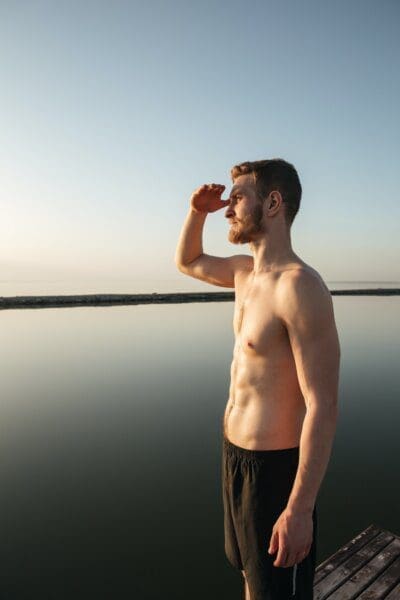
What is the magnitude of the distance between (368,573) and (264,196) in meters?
3.56

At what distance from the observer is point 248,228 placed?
6.73 feet

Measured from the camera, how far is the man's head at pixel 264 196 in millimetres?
1998

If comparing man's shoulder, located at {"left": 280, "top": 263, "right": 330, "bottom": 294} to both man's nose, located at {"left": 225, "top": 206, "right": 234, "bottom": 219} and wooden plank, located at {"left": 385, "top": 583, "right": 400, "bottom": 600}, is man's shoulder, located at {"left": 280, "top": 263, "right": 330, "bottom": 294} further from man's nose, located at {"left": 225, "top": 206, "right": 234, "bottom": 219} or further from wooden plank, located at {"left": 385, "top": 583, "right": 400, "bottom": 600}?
wooden plank, located at {"left": 385, "top": 583, "right": 400, "bottom": 600}

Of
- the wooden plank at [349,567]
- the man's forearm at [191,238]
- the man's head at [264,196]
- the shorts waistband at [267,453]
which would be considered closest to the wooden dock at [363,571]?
the wooden plank at [349,567]

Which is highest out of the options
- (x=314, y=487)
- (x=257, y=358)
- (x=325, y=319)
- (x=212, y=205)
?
(x=212, y=205)

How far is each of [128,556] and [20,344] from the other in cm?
1628

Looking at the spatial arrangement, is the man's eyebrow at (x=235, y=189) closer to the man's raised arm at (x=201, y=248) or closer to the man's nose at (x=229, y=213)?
the man's nose at (x=229, y=213)

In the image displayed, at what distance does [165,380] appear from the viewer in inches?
456

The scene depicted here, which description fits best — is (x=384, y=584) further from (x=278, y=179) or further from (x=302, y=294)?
(x=278, y=179)

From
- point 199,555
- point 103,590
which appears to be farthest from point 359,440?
point 103,590

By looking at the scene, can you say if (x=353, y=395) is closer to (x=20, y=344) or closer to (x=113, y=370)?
(x=113, y=370)

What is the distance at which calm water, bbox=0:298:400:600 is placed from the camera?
3.96 meters

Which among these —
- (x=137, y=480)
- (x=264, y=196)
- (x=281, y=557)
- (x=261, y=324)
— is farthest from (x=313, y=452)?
(x=137, y=480)

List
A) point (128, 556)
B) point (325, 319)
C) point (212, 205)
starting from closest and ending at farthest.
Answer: point (325, 319) → point (212, 205) → point (128, 556)
